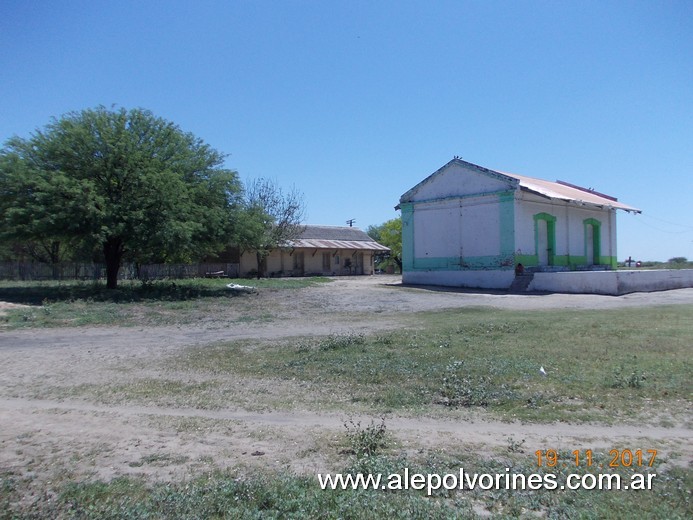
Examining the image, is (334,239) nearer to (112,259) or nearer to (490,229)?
(490,229)

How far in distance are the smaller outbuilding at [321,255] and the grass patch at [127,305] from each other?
19.3m

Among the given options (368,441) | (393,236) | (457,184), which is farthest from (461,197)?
(393,236)

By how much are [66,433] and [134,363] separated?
16.8 feet

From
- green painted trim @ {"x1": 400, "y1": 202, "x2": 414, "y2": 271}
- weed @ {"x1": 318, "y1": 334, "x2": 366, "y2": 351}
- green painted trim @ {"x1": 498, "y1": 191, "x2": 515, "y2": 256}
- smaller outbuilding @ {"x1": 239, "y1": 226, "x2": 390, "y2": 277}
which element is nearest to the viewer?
weed @ {"x1": 318, "y1": 334, "x2": 366, "y2": 351}

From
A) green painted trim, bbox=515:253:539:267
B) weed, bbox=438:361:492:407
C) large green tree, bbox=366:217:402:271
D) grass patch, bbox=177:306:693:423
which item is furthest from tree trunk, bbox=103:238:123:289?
large green tree, bbox=366:217:402:271

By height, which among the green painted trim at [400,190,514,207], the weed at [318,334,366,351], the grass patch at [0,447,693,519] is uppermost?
the green painted trim at [400,190,514,207]

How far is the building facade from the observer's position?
32.2 metres

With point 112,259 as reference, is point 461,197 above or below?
above

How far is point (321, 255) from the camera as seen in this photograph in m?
56.0

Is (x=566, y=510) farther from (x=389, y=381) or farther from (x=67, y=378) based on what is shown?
Result: (x=67, y=378)

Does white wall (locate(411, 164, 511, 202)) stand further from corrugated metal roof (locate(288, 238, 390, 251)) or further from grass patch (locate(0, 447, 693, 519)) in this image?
grass patch (locate(0, 447, 693, 519))
